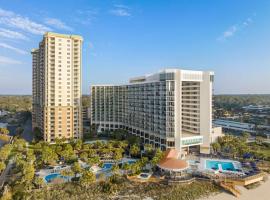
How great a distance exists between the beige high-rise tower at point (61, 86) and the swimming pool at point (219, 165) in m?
35.8

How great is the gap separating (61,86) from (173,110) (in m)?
31.9

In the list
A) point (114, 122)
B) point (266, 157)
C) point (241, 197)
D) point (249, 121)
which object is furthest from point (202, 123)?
point (249, 121)

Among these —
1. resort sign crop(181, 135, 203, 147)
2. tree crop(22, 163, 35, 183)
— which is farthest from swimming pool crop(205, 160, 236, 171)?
tree crop(22, 163, 35, 183)

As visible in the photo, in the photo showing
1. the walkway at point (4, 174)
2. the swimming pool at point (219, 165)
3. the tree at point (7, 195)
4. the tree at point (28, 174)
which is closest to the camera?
the tree at point (7, 195)

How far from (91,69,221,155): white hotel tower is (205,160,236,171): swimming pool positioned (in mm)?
5542

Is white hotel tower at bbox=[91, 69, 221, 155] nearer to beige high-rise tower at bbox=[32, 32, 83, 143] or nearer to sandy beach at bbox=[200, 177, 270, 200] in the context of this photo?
beige high-rise tower at bbox=[32, 32, 83, 143]

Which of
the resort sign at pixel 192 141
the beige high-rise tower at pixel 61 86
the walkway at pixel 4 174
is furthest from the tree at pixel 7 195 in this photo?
the resort sign at pixel 192 141

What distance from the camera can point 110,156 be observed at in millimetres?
46531

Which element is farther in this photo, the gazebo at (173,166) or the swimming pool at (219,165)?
the swimming pool at (219,165)

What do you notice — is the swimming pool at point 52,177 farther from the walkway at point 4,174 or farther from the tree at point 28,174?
the walkway at point 4,174

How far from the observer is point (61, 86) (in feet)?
194

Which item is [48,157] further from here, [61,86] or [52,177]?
[61,86]

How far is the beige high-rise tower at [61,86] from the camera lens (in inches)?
2267

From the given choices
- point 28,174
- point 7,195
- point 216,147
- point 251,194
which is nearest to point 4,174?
point 28,174
